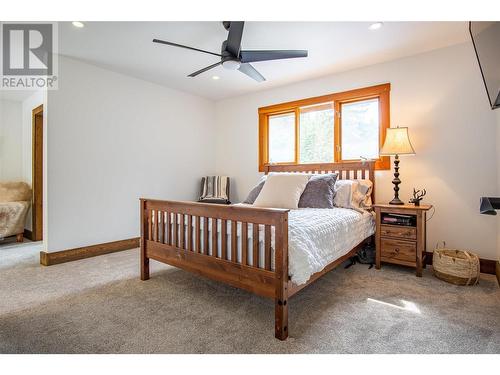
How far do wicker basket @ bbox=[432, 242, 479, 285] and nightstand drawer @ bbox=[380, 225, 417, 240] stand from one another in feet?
0.90

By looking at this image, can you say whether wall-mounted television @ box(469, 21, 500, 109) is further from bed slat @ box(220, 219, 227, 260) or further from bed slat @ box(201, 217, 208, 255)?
bed slat @ box(201, 217, 208, 255)

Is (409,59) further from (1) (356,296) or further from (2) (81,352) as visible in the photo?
(2) (81,352)

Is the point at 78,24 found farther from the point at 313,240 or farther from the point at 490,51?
the point at 490,51

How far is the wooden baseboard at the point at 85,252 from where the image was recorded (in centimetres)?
293

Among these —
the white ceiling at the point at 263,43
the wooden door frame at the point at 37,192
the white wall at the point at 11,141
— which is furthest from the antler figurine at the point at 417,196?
the white wall at the point at 11,141

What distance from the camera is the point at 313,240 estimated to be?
1.88 meters

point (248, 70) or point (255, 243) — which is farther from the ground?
point (248, 70)

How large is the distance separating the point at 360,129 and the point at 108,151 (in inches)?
133

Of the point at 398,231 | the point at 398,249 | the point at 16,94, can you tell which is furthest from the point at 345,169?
the point at 16,94

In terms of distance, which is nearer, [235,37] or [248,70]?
[235,37]

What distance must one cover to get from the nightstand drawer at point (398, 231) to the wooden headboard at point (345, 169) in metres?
0.55

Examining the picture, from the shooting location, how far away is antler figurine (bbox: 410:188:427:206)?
9.00 feet

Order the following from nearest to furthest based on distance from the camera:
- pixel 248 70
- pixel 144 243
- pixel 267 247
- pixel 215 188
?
1. pixel 267 247
2. pixel 144 243
3. pixel 248 70
4. pixel 215 188

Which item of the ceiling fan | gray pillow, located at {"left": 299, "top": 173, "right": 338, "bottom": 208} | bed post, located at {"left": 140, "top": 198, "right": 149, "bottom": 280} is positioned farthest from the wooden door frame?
gray pillow, located at {"left": 299, "top": 173, "right": 338, "bottom": 208}
